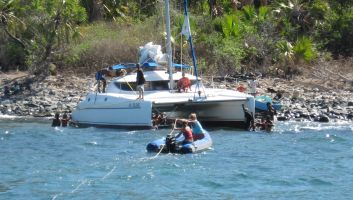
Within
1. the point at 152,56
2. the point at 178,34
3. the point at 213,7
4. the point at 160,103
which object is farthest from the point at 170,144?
the point at 213,7

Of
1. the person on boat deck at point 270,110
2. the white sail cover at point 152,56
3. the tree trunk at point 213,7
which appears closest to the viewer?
the person on boat deck at point 270,110

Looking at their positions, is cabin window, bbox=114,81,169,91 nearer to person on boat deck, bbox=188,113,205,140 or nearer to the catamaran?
the catamaran

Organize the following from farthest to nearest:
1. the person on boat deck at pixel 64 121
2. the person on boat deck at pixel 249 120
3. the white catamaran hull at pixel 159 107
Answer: the person on boat deck at pixel 64 121, the person on boat deck at pixel 249 120, the white catamaran hull at pixel 159 107

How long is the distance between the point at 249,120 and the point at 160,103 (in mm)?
3052

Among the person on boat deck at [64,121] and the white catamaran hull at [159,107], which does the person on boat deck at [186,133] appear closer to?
the white catamaran hull at [159,107]

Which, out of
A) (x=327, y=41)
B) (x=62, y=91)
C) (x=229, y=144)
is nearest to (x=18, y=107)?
(x=62, y=91)

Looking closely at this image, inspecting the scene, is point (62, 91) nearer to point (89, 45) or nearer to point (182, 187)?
point (89, 45)

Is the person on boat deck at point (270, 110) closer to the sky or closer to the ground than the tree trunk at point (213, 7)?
closer to the ground

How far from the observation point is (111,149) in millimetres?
25234

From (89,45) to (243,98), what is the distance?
14.0 meters

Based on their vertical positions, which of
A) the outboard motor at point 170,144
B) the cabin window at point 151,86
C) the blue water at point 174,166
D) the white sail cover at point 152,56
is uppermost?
the white sail cover at point 152,56

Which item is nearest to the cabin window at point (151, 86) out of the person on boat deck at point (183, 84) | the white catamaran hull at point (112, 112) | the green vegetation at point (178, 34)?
the person on boat deck at point (183, 84)

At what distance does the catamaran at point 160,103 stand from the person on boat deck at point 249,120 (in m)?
0.14

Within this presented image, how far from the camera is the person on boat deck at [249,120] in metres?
28.8
